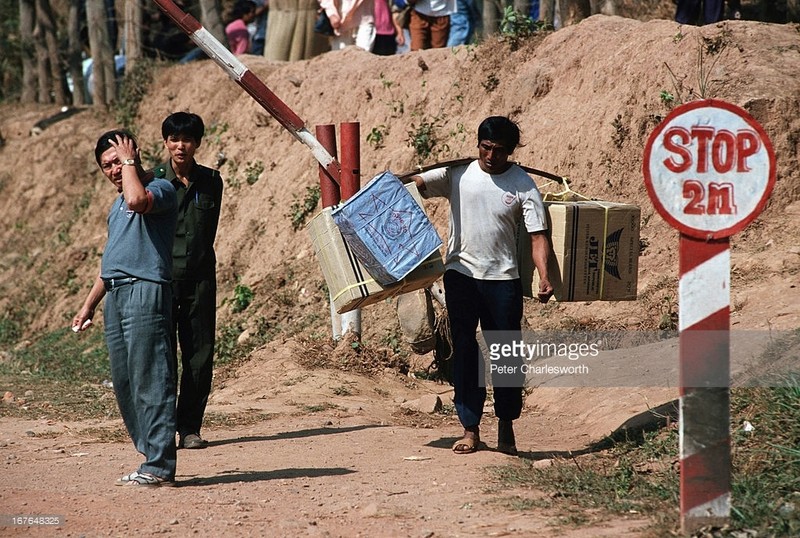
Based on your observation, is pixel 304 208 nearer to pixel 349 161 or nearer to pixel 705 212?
pixel 349 161

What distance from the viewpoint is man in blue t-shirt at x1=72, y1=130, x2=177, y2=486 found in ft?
20.5

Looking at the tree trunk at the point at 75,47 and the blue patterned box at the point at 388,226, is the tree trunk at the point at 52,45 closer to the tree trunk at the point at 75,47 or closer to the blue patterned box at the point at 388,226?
the tree trunk at the point at 75,47

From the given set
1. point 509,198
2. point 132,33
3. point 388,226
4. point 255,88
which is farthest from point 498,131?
point 132,33

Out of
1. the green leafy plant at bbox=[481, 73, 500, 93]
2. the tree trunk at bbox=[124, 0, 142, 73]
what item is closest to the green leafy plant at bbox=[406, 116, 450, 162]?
the green leafy plant at bbox=[481, 73, 500, 93]

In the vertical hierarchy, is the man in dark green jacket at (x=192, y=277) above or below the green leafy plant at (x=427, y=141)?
below

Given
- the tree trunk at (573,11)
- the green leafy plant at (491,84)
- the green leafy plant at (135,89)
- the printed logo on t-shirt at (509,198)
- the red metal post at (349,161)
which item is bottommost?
the printed logo on t-shirt at (509,198)

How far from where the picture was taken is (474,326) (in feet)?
23.4

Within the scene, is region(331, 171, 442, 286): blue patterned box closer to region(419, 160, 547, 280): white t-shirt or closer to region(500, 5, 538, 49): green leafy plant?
region(419, 160, 547, 280): white t-shirt

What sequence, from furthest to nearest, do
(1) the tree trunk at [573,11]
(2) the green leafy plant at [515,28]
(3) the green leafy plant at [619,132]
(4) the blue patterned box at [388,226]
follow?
(1) the tree trunk at [573,11]
(2) the green leafy plant at [515,28]
(3) the green leafy plant at [619,132]
(4) the blue patterned box at [388,226]

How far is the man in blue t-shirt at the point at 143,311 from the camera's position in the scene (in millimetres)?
6254

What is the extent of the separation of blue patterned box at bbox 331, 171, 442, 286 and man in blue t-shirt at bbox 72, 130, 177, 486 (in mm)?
1010

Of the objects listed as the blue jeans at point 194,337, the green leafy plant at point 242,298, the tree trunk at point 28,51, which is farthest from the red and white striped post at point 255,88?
the tree trunk at point 28,51

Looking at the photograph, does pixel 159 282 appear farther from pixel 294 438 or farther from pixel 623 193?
pixel 623 193

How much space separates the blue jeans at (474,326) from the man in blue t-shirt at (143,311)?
1.69 metres
